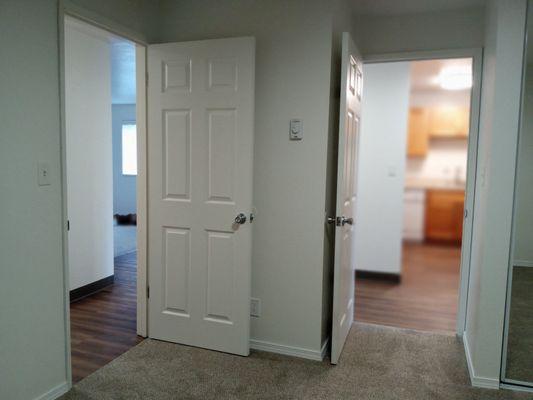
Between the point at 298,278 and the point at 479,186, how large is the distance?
→ 1277 millimetres

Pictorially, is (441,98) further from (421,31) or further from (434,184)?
(421,31)

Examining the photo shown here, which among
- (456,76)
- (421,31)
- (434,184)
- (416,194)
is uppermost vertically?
(456,76)

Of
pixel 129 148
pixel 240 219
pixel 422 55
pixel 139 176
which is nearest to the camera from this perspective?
pixel 240 219

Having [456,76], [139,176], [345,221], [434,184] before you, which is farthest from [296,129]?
[434,184]

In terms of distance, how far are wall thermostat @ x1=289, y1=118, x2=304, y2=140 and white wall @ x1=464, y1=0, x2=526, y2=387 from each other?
1.04 m

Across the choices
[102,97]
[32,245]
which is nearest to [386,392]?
[32,245]

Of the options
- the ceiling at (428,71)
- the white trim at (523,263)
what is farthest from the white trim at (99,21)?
Result: the ceiling at (428,71)

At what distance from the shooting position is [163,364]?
2.58 metres

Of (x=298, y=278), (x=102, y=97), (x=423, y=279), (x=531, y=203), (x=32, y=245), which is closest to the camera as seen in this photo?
(x=32, y=245)

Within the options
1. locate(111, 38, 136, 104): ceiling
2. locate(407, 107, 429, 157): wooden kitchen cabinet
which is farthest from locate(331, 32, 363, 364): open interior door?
locate(407, 107, 429, 157): wooden kitchen cabinet

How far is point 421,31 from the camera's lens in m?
3.04

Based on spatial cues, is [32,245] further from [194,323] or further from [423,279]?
[423,279]

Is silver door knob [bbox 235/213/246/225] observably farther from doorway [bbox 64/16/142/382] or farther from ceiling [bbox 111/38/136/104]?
ceiling [bbox 111/38/136/104]

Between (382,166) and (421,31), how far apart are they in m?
1.75
